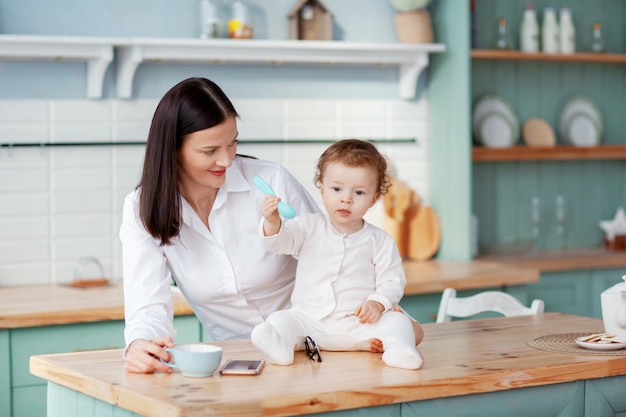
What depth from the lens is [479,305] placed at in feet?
10.9

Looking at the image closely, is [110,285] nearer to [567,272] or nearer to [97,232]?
[97,232]

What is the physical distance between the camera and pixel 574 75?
544cm

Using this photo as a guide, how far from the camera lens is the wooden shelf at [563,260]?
185 inches

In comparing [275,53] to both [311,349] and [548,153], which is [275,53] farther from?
[311,349]

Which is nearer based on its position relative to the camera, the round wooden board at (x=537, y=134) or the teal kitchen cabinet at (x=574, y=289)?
the teal kitchen cabinet at (x=574, y=289)

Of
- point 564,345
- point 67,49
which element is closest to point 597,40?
point 67,49

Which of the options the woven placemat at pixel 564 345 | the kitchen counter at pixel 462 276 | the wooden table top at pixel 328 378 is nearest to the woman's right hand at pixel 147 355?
the wooden table top at pixel 328 378

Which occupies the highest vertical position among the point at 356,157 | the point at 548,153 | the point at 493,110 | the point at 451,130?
the point at 493,110

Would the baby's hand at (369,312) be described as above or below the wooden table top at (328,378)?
above

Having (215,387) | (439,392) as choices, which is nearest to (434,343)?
(439,392)

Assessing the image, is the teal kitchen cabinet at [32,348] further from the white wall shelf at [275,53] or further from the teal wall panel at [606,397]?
the teal wall panel at [606,397]

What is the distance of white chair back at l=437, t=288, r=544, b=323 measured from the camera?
3312mm

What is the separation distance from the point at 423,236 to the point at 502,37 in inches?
42.0

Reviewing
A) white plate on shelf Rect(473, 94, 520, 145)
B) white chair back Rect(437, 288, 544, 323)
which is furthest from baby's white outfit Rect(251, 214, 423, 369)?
white plate on shelf Rect(473, 94, 520, 145)
